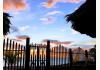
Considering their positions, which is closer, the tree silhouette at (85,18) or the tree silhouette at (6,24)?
the tree silhouette at (6,24)

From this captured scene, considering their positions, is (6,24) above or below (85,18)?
below

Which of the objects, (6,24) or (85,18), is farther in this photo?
(85,18)

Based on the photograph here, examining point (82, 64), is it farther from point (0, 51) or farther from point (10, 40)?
point (0, 51)

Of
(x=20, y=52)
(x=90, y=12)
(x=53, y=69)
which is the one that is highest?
(x=90, y=12)

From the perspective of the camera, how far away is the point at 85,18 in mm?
5598

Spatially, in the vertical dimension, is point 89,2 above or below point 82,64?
above

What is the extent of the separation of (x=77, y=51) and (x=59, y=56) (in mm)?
446

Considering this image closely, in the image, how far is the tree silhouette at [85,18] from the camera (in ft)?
17.3

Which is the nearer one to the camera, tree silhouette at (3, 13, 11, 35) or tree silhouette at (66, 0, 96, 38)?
tree silhouette at (3, 13, 11, 35)

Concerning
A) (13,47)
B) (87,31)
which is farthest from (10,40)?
(87,31)

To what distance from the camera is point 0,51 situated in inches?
141

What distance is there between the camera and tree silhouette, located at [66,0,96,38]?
17.3 feet
